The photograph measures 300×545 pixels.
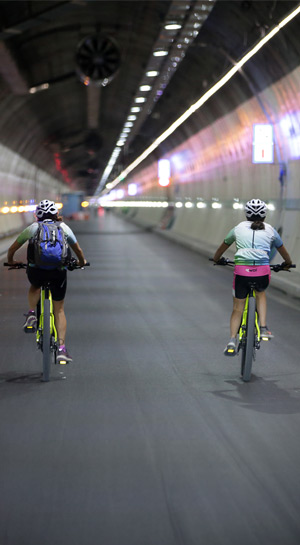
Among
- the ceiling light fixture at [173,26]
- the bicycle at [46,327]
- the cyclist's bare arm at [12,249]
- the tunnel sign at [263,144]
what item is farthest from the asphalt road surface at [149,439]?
the tunnel sign at [263,144]

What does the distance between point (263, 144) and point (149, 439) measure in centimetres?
1879

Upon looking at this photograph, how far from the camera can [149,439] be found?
24.1 feet

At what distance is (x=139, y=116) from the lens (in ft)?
156

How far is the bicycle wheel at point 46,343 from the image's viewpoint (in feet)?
31.2

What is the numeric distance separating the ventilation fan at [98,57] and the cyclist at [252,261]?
18664 millimetres

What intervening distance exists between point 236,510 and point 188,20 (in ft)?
55.4

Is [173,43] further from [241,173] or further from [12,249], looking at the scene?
[12,249]

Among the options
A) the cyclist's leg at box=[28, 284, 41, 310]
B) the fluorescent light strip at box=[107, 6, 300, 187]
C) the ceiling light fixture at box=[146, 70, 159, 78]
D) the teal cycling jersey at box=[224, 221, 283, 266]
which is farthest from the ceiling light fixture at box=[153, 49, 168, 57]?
the cyclist's leg at box=[28, 284, 41, 310]

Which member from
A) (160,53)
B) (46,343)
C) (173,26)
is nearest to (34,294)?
(46,343)

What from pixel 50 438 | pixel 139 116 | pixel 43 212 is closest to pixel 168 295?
pixel 43 212

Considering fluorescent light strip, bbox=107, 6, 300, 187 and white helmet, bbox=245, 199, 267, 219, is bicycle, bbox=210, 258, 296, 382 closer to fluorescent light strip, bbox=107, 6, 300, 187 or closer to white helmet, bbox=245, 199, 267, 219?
white helmet, bbox=245, 199, 267, 219

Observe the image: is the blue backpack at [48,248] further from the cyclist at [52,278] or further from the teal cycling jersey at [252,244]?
the teal cycling jersey at [252,244]

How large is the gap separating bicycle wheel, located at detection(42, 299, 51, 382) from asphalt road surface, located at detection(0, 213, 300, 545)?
0.17 m

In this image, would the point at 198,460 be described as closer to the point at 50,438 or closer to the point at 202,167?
the point at 50,438
